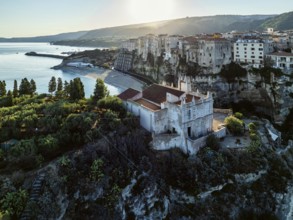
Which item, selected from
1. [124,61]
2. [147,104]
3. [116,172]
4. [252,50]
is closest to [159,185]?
[116,172]

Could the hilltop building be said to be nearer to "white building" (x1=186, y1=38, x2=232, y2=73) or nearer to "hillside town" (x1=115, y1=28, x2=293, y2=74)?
"hillside town" (x1=115, y1=28, x2=293, y2=74)

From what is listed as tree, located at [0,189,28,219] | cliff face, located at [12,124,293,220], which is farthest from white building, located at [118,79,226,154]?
tree, located at [0,189,28,219]

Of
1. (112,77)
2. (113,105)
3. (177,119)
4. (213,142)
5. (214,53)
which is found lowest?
(213,142)

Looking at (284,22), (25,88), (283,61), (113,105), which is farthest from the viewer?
(284,22)

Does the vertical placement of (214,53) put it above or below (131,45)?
below

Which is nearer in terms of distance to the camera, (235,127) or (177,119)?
(177,119)

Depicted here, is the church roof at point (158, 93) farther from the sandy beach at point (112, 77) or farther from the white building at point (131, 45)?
the white building at point (131, 45)

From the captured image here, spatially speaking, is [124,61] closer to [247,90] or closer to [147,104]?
[247,90]

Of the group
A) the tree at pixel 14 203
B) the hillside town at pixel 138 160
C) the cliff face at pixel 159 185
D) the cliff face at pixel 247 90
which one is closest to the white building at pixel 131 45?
the cliff face at pixel 247 90
